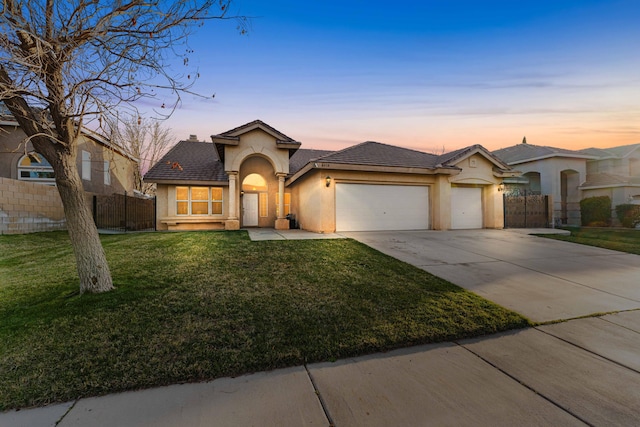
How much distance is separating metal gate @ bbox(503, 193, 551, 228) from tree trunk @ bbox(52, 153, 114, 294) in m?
18.3

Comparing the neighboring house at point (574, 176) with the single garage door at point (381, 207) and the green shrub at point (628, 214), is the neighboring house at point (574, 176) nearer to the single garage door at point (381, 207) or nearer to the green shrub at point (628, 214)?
the green shrub at point (628, 214)

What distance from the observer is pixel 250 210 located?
16.2 metres

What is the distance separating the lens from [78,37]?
3730 mm

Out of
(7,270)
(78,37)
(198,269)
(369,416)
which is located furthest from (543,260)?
(7,270)

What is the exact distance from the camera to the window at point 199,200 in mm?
14711

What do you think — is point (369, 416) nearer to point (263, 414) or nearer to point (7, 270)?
point (263, 414)

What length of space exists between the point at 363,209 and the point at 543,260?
6.37 m

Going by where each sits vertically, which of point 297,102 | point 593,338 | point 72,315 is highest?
point 297,102

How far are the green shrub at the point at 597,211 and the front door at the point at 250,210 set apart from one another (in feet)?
72.1

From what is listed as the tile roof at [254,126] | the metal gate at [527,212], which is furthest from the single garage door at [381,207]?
the metal gate at [527,212]

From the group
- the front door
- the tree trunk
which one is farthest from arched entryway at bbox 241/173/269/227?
the tree trunk

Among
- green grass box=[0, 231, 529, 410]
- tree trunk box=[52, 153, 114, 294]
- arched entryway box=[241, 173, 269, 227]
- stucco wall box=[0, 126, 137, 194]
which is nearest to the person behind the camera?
green grass box=[0, 231, 529, 410]

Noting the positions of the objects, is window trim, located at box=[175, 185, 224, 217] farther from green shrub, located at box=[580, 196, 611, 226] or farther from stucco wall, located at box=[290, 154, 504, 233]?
green shrub, located at box=[580, 196, 611, 226]

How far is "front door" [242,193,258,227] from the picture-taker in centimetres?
1611
